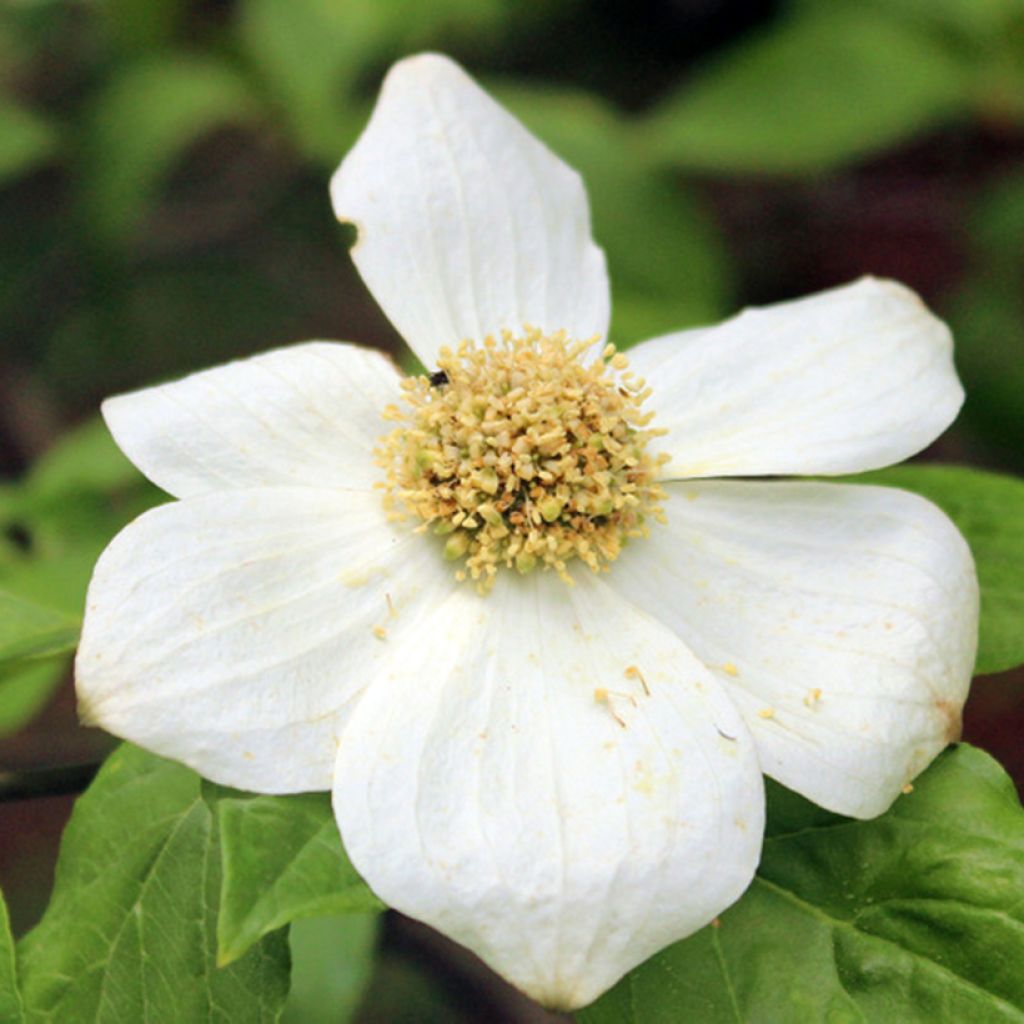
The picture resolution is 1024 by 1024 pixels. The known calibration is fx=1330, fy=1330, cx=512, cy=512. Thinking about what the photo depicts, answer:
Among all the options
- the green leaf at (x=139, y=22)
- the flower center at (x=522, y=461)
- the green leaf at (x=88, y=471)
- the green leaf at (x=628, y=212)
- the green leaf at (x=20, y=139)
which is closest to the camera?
the flower center at (x=522, y=461)

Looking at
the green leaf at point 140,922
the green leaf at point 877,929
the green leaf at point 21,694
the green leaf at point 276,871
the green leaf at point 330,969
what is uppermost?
the green leaf at point 276,871

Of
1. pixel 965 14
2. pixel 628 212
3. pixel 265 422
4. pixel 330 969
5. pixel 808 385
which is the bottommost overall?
pixel 330 969

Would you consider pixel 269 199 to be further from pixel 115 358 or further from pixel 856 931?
pixel 856 931

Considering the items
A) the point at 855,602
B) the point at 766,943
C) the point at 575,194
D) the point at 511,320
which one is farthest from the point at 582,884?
the point at 575,194

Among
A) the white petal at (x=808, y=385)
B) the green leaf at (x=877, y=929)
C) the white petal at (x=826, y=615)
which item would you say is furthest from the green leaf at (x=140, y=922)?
the white petal at (x=808, y=385)

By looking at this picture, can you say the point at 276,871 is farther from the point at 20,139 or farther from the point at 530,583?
the point at 20,139

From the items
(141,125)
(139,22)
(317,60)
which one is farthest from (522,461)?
(139,22)

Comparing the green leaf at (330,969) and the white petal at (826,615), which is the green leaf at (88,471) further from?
the white petal at (826,615)
